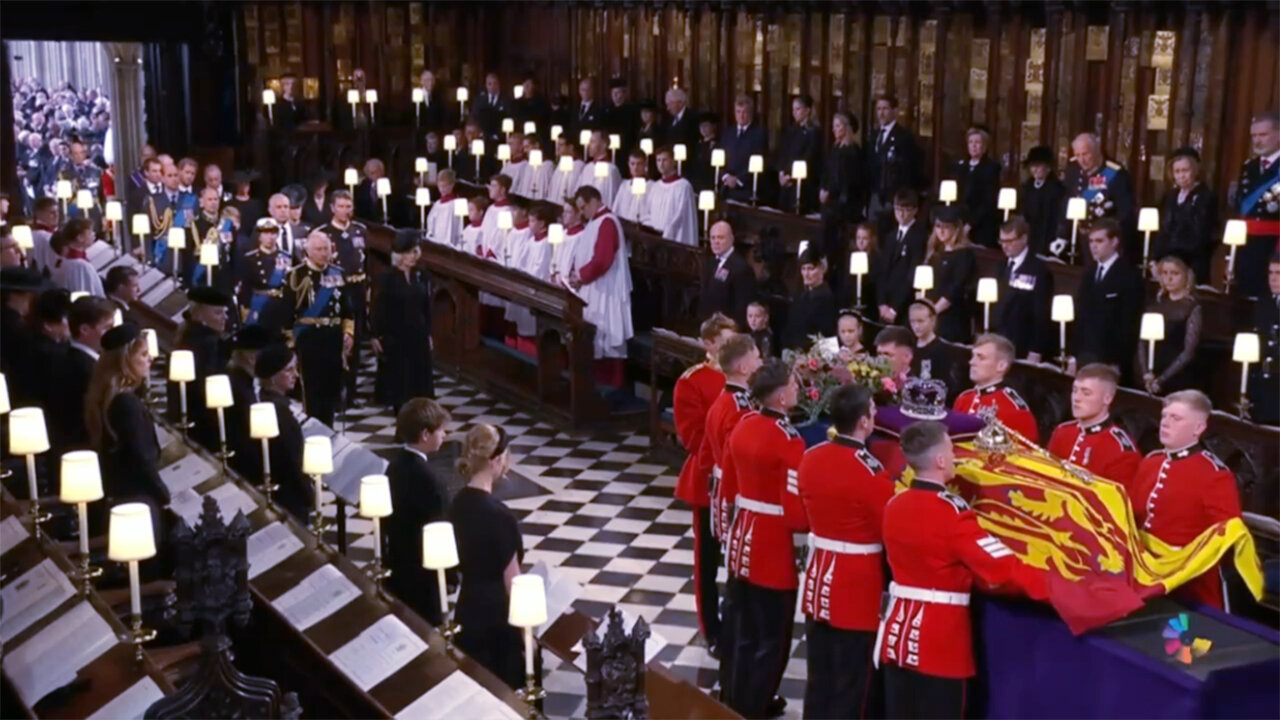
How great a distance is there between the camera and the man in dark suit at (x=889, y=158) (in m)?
16.2

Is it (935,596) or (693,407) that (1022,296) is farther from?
(935,596)

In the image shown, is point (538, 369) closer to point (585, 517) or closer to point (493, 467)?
point (585, 517)

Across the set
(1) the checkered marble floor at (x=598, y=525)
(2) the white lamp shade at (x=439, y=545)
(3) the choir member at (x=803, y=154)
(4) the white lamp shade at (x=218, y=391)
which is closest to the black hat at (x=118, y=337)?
(4) the white lamp shade at (x=218, y=391)

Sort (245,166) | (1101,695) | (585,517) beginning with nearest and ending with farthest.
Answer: (1101,695)
(585,517)
(245,166)

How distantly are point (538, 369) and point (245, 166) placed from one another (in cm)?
1092

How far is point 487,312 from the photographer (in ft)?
53.9

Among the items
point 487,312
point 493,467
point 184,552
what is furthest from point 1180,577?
point 487,312

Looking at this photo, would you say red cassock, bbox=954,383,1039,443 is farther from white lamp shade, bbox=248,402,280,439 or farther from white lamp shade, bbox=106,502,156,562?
white lamp shade, bbox=106,502,156,562

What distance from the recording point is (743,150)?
1814cm

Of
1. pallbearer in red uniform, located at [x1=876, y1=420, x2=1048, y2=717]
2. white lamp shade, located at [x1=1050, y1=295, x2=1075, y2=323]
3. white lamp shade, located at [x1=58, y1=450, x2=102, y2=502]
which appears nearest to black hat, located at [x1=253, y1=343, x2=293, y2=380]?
white lamp shade, located at [x1=58, y1=450, x2=102, y2=502]

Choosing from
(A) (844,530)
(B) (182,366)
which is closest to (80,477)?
(B) (182,366)

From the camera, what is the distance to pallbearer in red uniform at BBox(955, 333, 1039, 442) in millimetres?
8633

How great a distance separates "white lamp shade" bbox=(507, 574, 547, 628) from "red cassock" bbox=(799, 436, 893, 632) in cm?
171

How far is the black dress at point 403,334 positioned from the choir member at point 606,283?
1798mm
